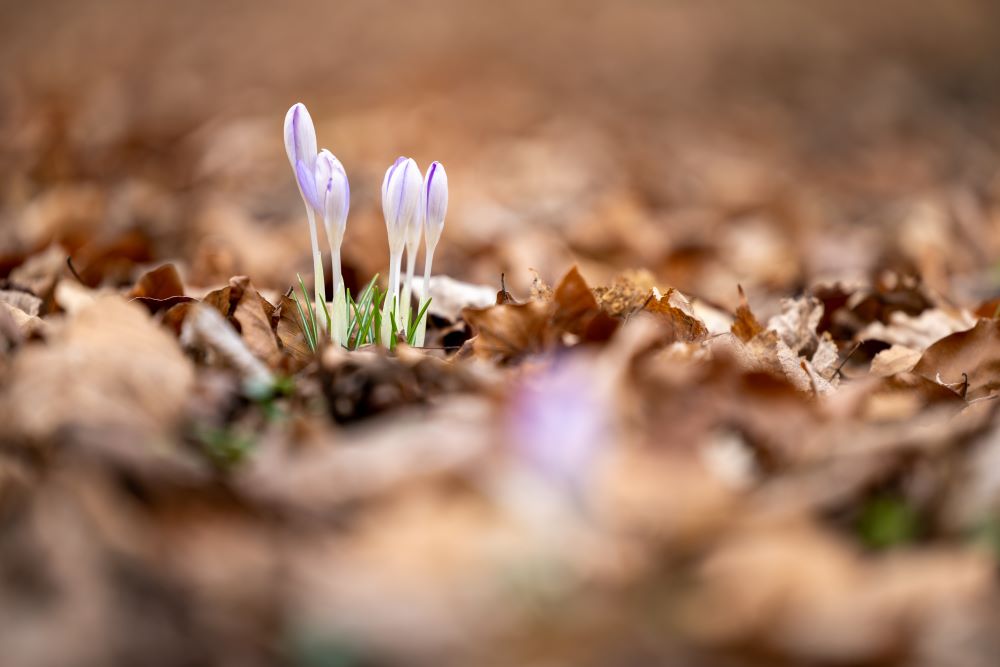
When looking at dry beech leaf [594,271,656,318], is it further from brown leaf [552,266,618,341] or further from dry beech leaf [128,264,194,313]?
dry beech leaf [128,264,194,313]

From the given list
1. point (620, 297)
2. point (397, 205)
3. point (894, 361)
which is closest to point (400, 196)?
point (397, 205)

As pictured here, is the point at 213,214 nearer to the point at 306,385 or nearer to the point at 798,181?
the point at 306,385

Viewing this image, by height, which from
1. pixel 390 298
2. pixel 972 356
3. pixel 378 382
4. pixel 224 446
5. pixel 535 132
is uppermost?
pixel 535 132

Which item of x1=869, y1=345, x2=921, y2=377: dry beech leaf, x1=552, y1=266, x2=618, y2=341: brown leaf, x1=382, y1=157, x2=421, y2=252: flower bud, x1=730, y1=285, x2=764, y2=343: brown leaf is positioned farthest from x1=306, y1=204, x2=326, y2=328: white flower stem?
x1=869, y1=345, x2=921, y2=377: dry beech leaf

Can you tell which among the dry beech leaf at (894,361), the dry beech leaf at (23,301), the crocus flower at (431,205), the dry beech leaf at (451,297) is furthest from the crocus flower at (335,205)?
the dry beech leaf at (894,361)

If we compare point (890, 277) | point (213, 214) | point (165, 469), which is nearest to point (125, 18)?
point (213, 214)

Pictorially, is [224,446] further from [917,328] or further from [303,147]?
[917,328]
